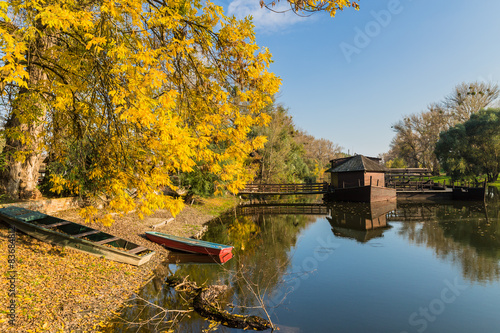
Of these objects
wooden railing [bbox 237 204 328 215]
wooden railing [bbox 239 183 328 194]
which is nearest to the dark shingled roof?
wooden railing [bbox 239 183 328 194]

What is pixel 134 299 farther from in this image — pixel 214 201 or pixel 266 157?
pixel 266 157

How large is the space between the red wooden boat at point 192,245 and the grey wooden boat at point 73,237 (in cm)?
200

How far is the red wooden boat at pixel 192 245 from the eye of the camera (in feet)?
41.1

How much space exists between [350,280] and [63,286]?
→ 9444mm

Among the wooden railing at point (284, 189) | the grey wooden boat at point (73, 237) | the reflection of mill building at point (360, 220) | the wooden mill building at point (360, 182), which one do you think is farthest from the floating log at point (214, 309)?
the wooden mill building at point (360, 182)

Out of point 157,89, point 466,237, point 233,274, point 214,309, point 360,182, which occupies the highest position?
point 157,89

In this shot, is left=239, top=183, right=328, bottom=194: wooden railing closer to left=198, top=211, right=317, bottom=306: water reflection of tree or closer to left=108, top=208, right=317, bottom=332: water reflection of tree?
left=198, top=211, right=317, bottom=306: water reflection of tree

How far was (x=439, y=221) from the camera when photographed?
2289 cm

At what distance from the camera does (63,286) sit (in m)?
8.05

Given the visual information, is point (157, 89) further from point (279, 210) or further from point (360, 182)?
point (360, 182)

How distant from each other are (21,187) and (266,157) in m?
29.8

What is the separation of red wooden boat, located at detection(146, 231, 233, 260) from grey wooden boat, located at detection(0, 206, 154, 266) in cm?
200

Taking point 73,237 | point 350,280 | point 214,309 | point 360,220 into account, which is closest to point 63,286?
point 73,237

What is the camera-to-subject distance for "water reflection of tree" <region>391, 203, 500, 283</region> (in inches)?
477
